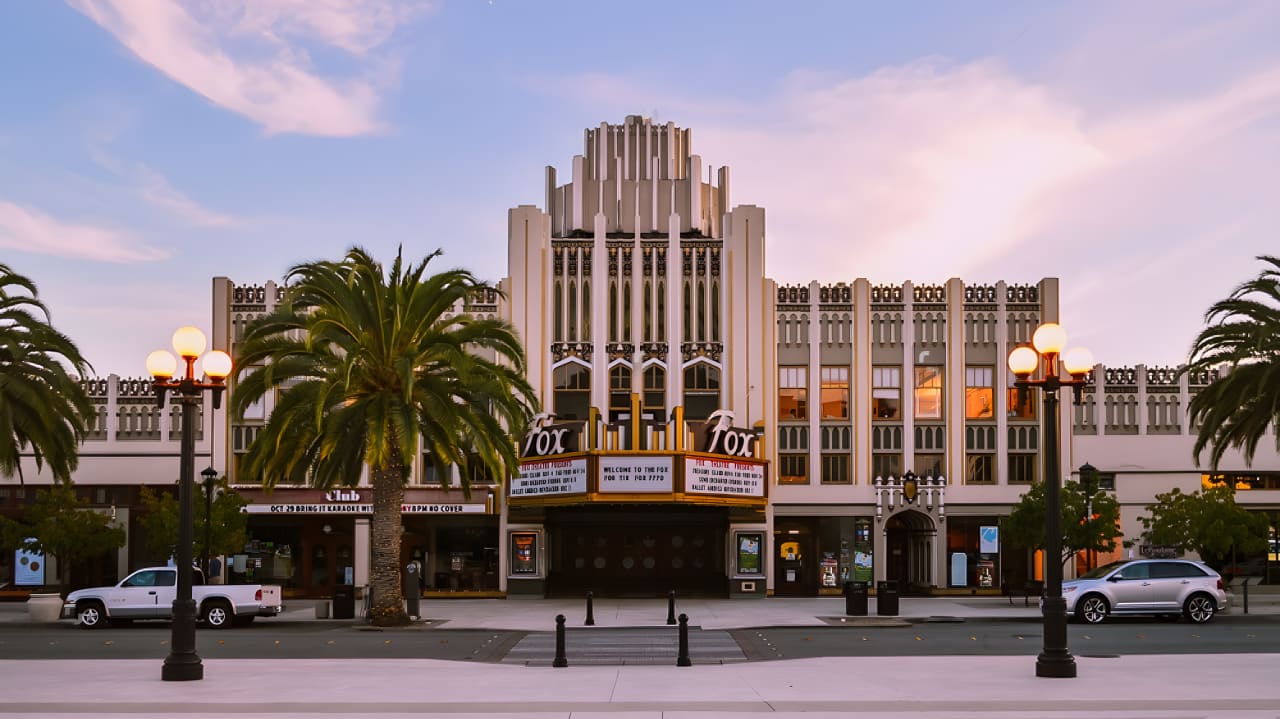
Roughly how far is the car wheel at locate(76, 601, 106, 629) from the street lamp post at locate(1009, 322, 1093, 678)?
2570cm

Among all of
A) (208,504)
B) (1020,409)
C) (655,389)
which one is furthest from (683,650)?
(1020,409)

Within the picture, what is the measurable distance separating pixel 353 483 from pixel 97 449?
19.5 m

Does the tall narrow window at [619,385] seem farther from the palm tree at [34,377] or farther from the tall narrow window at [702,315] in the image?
the palm tree at [34,377]

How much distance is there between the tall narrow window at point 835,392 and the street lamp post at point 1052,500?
3108 cm

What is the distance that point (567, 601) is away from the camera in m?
49.6

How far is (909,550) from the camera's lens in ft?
177

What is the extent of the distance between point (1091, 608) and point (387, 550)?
19.0m

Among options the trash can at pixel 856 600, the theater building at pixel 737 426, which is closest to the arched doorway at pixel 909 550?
the theater building at pixel 737 426

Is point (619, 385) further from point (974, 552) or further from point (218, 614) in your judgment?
point (218, 614)

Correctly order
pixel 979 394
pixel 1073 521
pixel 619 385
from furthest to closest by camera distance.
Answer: pixel 979 394, pixel 619 385, pixel 1073 521

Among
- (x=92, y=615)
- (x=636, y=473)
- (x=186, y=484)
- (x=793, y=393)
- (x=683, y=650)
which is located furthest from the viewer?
(x=793, y=393)

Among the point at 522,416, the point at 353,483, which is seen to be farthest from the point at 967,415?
the point at 353,483

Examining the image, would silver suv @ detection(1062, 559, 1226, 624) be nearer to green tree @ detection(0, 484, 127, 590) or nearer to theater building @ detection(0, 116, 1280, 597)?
theater building @ detection(0, 116, 1280, 597)

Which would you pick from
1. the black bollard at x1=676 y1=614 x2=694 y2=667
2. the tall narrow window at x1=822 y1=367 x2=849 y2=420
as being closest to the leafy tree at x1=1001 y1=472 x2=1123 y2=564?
the tall narrow window at x1=822 y1=367 x2=849 y2=420
